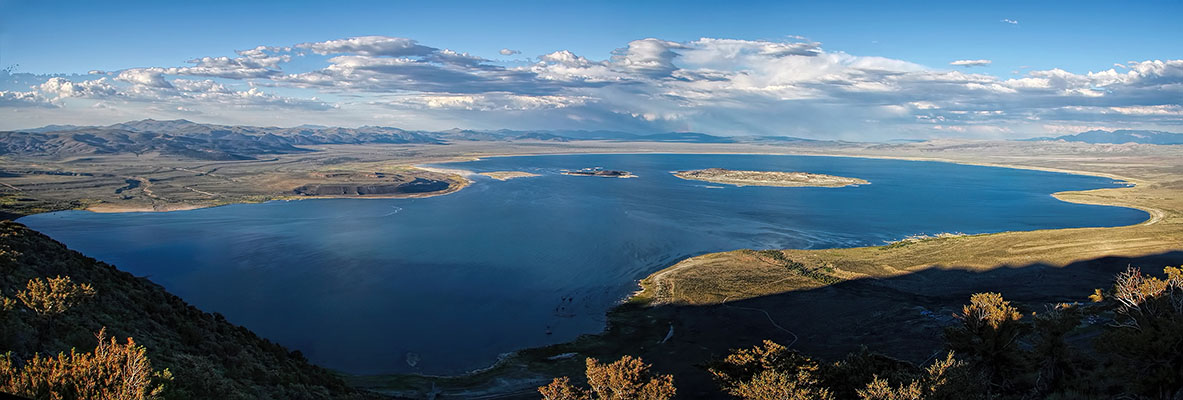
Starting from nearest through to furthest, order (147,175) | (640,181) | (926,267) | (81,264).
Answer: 1. (81,264)
2. (926,267)
3. (147,175)
4. (640,181)

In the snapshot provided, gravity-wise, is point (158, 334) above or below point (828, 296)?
above

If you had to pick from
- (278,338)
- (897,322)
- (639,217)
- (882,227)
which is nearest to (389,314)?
(278,338)

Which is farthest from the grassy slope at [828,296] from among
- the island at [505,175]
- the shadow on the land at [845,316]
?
the island at [505,175]

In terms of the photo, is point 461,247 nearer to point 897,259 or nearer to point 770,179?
point 897,259

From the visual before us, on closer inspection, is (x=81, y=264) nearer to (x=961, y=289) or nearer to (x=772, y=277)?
(x=772, y=277)

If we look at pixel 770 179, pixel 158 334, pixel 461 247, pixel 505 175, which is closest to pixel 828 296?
pixel 461 247

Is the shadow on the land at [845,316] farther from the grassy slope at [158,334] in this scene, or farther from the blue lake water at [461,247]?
the grassy slope at [158,334]

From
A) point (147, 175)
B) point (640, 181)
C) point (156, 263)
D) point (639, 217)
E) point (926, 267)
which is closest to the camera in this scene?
point (926, 267)
